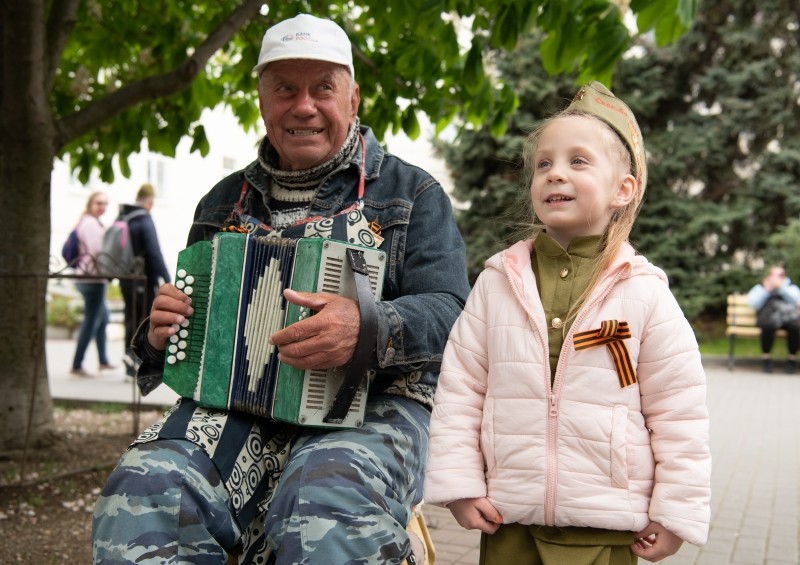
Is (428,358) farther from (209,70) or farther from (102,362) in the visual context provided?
(102,362)

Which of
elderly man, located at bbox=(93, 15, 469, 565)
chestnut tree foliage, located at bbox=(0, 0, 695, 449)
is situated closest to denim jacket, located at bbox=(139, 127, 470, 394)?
elderly man, located at bbox=(93, 15, 469, 565)

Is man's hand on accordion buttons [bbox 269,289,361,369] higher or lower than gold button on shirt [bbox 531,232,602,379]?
lower

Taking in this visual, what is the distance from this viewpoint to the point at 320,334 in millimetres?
2285

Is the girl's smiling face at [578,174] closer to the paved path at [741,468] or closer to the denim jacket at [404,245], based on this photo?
the denim jacket at [404,245]

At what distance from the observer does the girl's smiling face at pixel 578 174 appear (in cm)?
211

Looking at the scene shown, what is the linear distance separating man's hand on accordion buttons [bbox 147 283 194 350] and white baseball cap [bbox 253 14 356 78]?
30.5 inches

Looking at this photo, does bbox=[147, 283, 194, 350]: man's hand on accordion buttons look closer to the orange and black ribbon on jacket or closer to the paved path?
the orange and black ribbon on jacket

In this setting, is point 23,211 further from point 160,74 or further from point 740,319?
point 740,319

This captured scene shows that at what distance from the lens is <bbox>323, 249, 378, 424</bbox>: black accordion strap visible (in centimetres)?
236

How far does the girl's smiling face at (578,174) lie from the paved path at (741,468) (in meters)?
2.37

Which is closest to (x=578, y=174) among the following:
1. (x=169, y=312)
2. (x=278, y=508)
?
(x=278, y=508)

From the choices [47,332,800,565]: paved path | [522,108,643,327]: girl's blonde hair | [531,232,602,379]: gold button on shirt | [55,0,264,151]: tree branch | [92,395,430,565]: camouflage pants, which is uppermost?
[55,0,264,151]: tree branch

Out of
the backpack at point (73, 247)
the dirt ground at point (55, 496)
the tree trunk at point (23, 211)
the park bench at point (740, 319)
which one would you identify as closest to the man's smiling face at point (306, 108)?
the dirt ground at point (55, 496)

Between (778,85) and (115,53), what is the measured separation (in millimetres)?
14464
